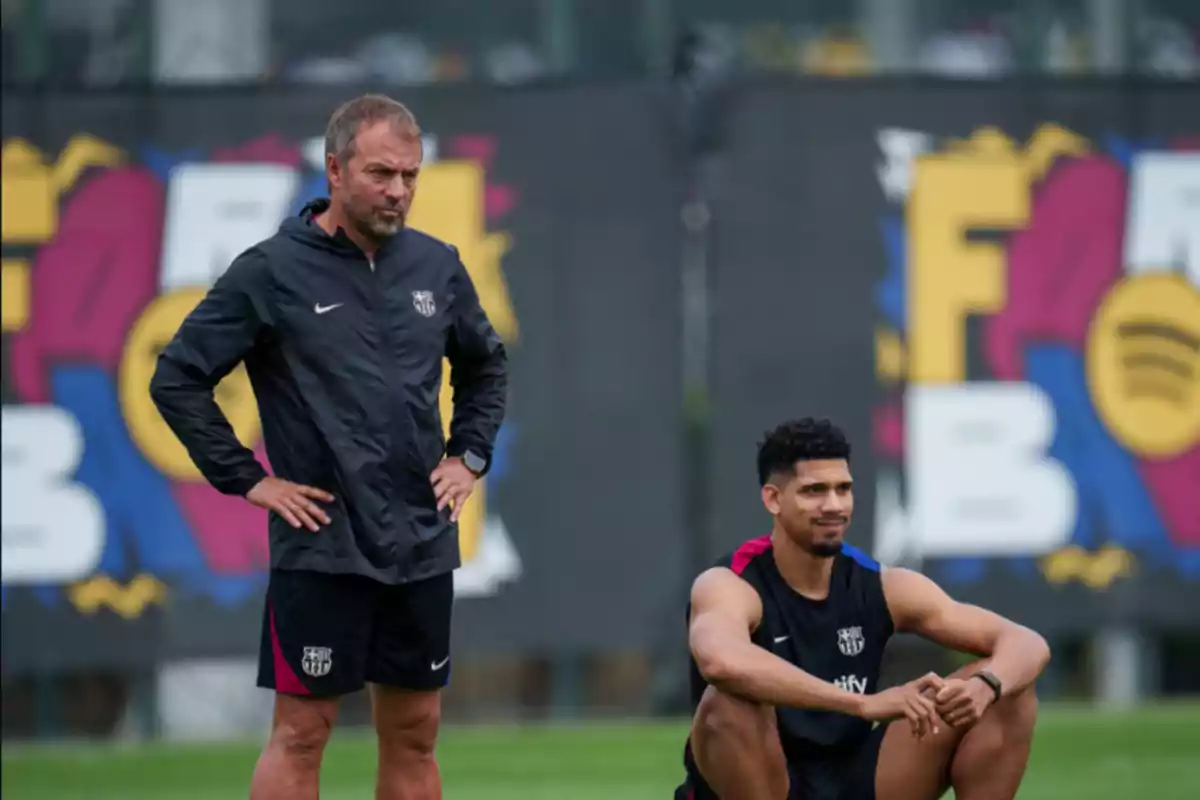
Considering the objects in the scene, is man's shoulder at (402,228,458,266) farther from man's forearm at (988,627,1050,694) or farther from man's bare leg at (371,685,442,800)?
man's forearm at (988,627,1050,694)

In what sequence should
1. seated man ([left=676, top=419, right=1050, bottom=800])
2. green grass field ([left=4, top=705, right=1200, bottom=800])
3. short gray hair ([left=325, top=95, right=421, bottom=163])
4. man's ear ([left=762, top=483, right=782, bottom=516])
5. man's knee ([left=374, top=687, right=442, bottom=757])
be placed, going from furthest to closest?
1. green grass field ([left=4, top=705, right=1200, bottom=800])
2. man's ear ([left=762, top=483, right=782, bottom=516])
3. man's knee ([left=374, top=687, right=442, bottom=757])
4. seated man ([left=676, top=419, right=1050, bottom=800])
5. short gray hair ([left=325, top=95, right=421, bottom=163])

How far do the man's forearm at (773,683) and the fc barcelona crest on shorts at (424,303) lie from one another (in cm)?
115

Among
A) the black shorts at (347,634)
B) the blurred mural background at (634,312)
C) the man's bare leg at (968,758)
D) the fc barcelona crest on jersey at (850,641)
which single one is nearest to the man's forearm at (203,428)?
the black shorts at (347,634)

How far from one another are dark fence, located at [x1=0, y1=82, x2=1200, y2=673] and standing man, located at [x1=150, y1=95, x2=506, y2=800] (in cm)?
415

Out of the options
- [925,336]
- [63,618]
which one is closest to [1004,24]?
[925,336]

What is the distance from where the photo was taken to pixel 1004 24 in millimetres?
10297

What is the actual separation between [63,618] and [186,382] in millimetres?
4376

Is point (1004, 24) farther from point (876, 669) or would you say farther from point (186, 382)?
point (186, 382)

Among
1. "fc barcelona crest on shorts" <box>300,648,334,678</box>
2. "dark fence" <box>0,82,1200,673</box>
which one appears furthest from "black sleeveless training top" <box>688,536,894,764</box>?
"dark fence" <box>0,82,1200,673</box>

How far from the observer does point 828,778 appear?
18.8 ft

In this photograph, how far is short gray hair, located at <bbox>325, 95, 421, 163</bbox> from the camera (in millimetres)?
5270

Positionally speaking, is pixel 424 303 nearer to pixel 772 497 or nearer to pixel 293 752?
pixel 772 497

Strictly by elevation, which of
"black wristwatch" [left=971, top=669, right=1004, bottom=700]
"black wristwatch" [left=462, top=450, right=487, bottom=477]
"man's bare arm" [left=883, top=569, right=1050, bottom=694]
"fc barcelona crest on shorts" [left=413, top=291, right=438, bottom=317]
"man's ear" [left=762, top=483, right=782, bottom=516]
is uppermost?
"fc barcelona crest on shorts" [left=413, top=291, right=438, bottom=317]

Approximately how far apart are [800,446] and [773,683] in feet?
2.24
